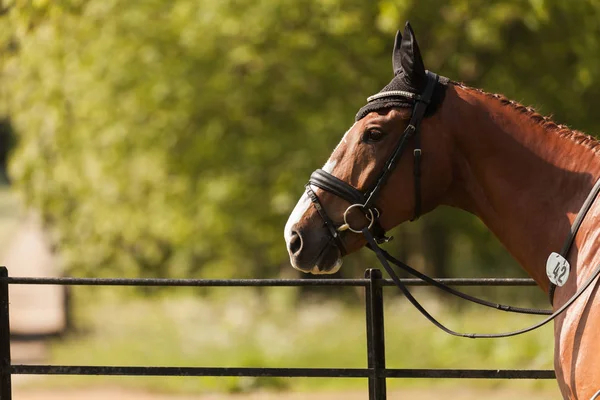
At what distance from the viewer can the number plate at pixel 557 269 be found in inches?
139

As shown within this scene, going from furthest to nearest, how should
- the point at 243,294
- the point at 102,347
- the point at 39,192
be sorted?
1. the point at 243,294
2. the point at 39,192
3. the point at 102,347

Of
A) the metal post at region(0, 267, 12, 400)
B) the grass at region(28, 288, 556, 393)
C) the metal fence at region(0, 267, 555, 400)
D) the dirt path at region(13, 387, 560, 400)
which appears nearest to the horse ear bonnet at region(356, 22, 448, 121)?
the metal fence at region(0, 267, 555, 400)

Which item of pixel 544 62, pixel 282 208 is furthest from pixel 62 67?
pixel 544 62

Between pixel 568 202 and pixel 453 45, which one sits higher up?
pixel 453 45

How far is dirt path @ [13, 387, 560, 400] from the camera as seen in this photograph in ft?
37.1

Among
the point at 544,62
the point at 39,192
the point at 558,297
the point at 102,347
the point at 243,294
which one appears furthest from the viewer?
the point at 243,294

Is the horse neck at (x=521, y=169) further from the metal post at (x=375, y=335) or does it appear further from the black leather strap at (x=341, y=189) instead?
the metal post at (x=375, y=335)

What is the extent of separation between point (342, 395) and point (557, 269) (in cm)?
845

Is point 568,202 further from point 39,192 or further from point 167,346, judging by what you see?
point 39,192

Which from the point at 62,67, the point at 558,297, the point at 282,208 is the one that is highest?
the point at 62,67

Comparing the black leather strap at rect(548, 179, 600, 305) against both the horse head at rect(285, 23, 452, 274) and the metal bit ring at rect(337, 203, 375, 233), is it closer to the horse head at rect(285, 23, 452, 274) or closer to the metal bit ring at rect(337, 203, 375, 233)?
the horse head at rect(285, 23, 452, 274)

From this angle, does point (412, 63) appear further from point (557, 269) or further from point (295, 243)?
point (557, 269)

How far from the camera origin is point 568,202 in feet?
11.8

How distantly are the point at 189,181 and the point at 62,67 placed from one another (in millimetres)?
2712
